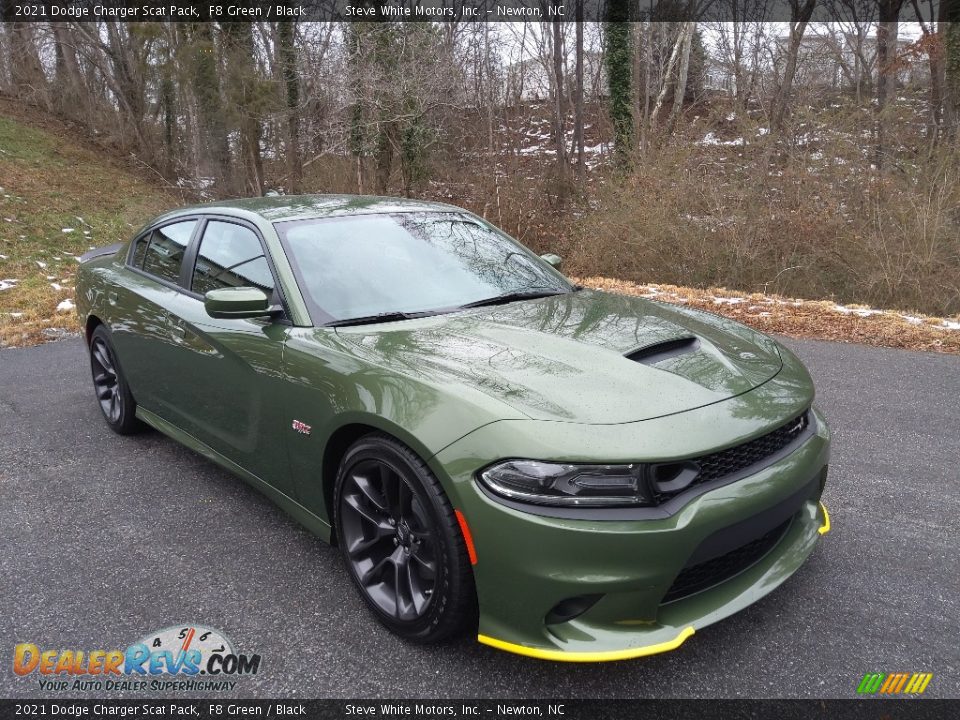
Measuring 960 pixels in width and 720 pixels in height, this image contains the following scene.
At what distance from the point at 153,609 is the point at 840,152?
12.5m

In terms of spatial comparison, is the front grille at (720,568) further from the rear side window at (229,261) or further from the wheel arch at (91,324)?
the wheel arch at (91,324)

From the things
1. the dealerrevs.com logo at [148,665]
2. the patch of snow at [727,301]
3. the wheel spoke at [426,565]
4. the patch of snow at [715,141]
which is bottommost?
the dealerrevs.com logo at [148,665]

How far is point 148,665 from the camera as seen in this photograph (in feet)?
7.69

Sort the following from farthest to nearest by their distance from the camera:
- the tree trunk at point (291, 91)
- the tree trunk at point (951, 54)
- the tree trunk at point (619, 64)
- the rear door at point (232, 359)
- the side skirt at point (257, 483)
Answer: the tree trunk at point (291, 91)
the tree trunk at point (619, 64)
the tree trunk at point (951, 54)
the rear door at point (232, 359)
the side skirt at point (257, 483)

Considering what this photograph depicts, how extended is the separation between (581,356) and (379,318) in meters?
0.87

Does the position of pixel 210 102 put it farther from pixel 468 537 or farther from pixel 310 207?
pixel 468 537

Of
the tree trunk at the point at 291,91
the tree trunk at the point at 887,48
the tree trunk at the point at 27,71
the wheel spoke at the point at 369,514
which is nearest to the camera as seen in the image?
the wheel spoke at the point at 369,514

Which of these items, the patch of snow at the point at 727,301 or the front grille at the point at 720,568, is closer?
the front grille at the point at 720,568

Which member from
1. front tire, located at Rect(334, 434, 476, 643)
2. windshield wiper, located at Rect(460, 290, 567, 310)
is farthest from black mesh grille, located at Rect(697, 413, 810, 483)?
windshield wiper, located at Rect(460, 290, 567, 310)

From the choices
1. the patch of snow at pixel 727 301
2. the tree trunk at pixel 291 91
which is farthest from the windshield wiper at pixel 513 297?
the tree trunk at pixel 291 91

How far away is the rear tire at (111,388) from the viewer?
433 cm

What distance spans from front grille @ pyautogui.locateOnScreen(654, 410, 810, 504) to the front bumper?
0.16ft

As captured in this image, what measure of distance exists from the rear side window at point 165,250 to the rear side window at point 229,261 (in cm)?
24

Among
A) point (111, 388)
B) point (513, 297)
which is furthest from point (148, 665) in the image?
point (111, 388)
